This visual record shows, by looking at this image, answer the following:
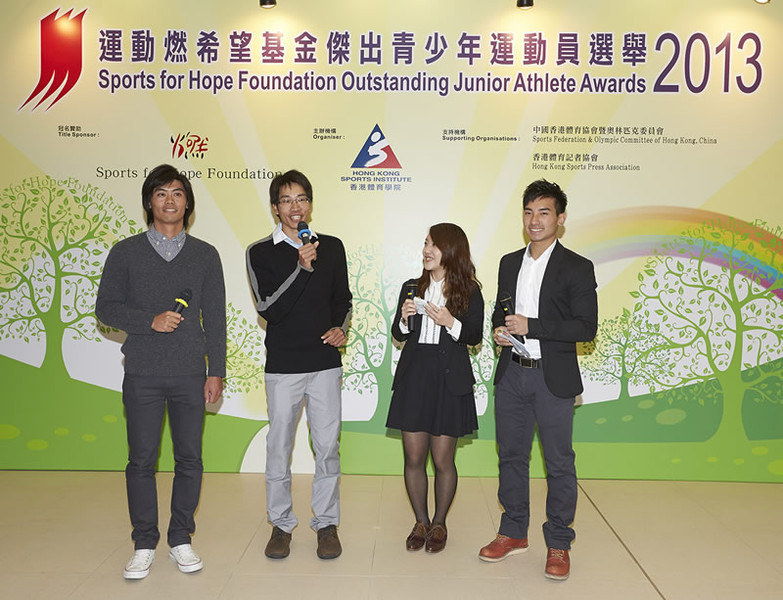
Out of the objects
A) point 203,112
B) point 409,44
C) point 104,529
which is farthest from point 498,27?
point 104,529

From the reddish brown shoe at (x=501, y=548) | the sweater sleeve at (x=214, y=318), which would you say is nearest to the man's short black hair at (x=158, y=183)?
the sweater sleeve at (x=214, y=318)

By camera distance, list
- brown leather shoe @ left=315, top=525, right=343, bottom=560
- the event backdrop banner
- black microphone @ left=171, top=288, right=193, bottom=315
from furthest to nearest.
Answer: the event backdrop banner, brown leather shoe @ left=315, top=525, right=343, bottom=560, black microphone @ left=171, top=288, right=193, bottom=315

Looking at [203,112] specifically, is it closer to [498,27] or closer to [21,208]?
[21,208]

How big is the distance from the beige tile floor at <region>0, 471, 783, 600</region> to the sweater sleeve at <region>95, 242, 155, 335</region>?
116 cm

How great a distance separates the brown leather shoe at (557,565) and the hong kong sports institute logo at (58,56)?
13.9 feet

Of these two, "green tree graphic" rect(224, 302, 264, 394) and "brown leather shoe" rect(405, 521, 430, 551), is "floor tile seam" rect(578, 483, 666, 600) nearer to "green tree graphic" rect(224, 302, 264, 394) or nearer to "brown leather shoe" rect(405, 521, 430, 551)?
"brown leather shoe" rect(405, 521, 430, 551)

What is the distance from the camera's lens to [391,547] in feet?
12.0

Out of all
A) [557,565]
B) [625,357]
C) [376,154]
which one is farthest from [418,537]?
[376,154]

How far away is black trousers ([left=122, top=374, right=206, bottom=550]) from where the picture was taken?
3.24 metres

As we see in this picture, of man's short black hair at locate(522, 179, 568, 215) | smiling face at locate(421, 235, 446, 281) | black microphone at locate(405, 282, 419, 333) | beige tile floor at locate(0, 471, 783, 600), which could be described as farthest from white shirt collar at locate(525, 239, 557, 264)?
beige tile floor at locate(0, 471, 783, 600)

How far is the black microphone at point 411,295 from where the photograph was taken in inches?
138

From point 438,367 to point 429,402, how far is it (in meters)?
0.18

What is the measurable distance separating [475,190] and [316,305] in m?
1.83

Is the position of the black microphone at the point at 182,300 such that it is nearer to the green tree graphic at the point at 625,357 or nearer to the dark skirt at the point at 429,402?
the dark skirt at the point at 429,402
